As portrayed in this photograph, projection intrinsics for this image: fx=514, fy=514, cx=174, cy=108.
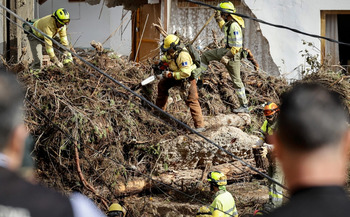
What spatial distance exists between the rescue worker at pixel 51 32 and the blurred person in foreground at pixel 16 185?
7.93 meters

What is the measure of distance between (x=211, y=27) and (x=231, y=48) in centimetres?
402

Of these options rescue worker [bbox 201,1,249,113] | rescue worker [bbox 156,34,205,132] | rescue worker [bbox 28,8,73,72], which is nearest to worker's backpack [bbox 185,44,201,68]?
rescue worker [bbox 156,34,205,132]

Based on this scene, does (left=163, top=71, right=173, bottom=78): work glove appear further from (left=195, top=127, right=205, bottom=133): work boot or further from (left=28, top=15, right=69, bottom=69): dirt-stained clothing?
(left=28, top=15, right=69, bottom=69): dirt-stained clothing

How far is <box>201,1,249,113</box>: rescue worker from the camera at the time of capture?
942 cm

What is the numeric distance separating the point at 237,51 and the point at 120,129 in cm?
260

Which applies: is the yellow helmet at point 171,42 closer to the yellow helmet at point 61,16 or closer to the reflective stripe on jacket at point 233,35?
the reflective stripe on jacket at point 233,35

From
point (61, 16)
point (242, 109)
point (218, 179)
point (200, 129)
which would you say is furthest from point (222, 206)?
point (61, 16)

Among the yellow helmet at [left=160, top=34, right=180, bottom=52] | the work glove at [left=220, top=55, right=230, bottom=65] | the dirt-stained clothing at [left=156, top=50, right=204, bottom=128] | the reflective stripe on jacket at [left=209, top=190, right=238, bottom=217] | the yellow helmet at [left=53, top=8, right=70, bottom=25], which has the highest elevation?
the yellow helmet at [left=53, top=8, right=70, bottom=25]

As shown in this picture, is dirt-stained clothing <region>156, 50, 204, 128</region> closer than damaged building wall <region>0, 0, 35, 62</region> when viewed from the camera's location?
Yes

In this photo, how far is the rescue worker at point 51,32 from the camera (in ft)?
31.4

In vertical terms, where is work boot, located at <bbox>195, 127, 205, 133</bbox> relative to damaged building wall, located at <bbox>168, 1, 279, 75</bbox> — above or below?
below

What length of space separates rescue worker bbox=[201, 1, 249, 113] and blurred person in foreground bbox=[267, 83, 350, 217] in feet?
24.8

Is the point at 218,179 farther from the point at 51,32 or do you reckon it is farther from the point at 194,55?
the point at 51,32

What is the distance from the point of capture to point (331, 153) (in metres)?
1.78
